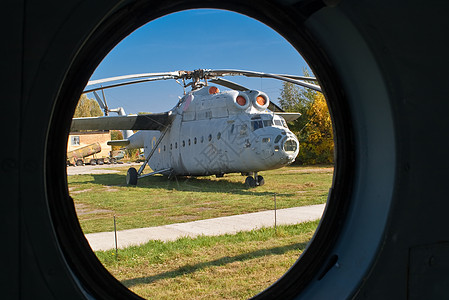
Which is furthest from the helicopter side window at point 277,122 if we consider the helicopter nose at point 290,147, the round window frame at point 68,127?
the round window frame at point 68,127

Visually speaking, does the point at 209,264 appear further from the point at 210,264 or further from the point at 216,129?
the point at 216,129

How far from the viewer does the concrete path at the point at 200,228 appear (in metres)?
5.76

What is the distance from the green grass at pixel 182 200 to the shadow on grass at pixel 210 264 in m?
2.45

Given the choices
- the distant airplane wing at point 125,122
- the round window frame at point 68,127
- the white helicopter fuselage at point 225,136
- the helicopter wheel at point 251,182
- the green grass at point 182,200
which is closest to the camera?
the round window frame at point 68,127

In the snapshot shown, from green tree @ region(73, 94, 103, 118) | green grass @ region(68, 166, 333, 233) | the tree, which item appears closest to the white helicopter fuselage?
green grass @ region(68, 166, 333, 233)

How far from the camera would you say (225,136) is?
39.8 ft

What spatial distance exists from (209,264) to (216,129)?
315 inches

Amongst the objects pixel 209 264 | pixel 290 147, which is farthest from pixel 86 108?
pixel 209 264

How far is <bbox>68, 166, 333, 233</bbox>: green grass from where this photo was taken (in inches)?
298

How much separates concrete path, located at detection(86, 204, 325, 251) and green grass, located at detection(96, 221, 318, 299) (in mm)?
355

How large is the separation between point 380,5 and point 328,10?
177 mm

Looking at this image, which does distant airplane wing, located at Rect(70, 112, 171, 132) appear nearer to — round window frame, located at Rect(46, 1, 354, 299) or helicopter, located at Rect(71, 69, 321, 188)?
helicopter, located at Rect(71, 69, 321, 188)

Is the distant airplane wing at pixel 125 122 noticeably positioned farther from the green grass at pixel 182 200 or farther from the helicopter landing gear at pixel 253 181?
the helicopter landing gear at pixel 253 181

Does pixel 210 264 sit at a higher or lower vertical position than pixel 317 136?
lower
